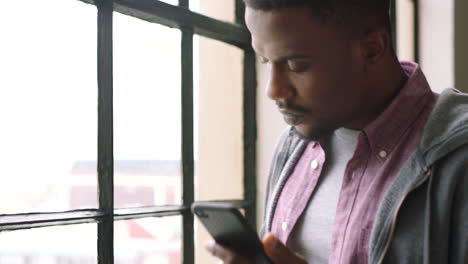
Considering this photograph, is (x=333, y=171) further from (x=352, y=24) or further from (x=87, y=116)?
(x=87, y=116)

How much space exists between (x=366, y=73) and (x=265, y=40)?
0.15 meters

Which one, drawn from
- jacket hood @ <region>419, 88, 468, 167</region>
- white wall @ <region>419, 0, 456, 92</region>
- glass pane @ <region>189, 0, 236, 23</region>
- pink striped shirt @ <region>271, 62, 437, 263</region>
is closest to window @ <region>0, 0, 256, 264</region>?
glass pane @ <region>189, 0, 236, 23</region>

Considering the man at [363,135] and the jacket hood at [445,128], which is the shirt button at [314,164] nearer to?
the man at [363,135]

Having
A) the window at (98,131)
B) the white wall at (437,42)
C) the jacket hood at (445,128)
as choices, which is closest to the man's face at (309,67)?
the jacket hood at (445,128)

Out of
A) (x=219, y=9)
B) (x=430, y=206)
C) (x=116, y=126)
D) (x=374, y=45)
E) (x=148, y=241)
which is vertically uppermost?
(x=219, y=9)

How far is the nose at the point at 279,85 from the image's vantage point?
0.82m

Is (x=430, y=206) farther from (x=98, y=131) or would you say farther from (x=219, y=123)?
(x=219, y=123)

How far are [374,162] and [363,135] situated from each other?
0.14 feet

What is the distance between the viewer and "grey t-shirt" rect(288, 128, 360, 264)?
2.85 feet

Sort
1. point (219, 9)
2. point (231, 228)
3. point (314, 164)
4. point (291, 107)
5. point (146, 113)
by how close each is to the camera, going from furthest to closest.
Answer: point (219, 9) < point (146, 113) < point (314, 164) < point (291, 107) < point (231, 228)

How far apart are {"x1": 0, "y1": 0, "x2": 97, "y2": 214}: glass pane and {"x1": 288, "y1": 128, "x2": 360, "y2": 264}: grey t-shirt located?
362 mm

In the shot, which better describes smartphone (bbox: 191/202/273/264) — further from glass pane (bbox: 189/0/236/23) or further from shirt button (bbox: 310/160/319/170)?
glass pane (bbox: 189/0/236/23)

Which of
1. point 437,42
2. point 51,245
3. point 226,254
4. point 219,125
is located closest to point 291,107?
point 226,254

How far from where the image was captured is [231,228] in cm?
72
